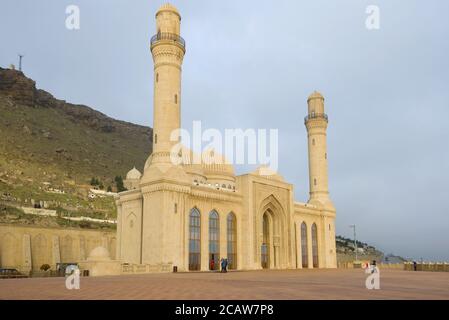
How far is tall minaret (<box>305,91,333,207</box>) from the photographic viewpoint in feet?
157

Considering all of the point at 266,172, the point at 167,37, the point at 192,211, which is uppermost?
the point at 167,37

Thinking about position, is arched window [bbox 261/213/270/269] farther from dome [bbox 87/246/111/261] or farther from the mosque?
dome [bbox 87/246/111/261]

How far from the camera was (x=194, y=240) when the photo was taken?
33.4m

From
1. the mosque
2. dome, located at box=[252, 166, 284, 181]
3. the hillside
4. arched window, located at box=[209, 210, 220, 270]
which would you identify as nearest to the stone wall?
the hillside

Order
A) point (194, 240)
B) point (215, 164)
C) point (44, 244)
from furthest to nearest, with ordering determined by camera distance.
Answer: point (44, 244) → point (215, 164) → point (194, 240)

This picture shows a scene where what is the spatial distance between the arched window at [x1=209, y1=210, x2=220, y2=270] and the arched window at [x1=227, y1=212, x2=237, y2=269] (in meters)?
1.45

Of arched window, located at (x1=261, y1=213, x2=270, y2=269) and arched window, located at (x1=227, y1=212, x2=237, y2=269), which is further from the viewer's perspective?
arched window, located at (x1=261, y1=213, x2=270, y2=269)

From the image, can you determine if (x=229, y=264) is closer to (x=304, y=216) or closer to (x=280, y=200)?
(x=280, y=200)

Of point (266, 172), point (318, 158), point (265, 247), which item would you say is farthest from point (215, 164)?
point (318, 158)

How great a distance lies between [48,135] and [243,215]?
86.9m

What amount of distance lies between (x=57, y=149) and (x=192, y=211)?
81722mm

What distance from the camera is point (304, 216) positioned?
45.4m

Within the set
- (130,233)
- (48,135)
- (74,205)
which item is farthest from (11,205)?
(48,135)

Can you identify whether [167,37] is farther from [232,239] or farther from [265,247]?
[265,247]
